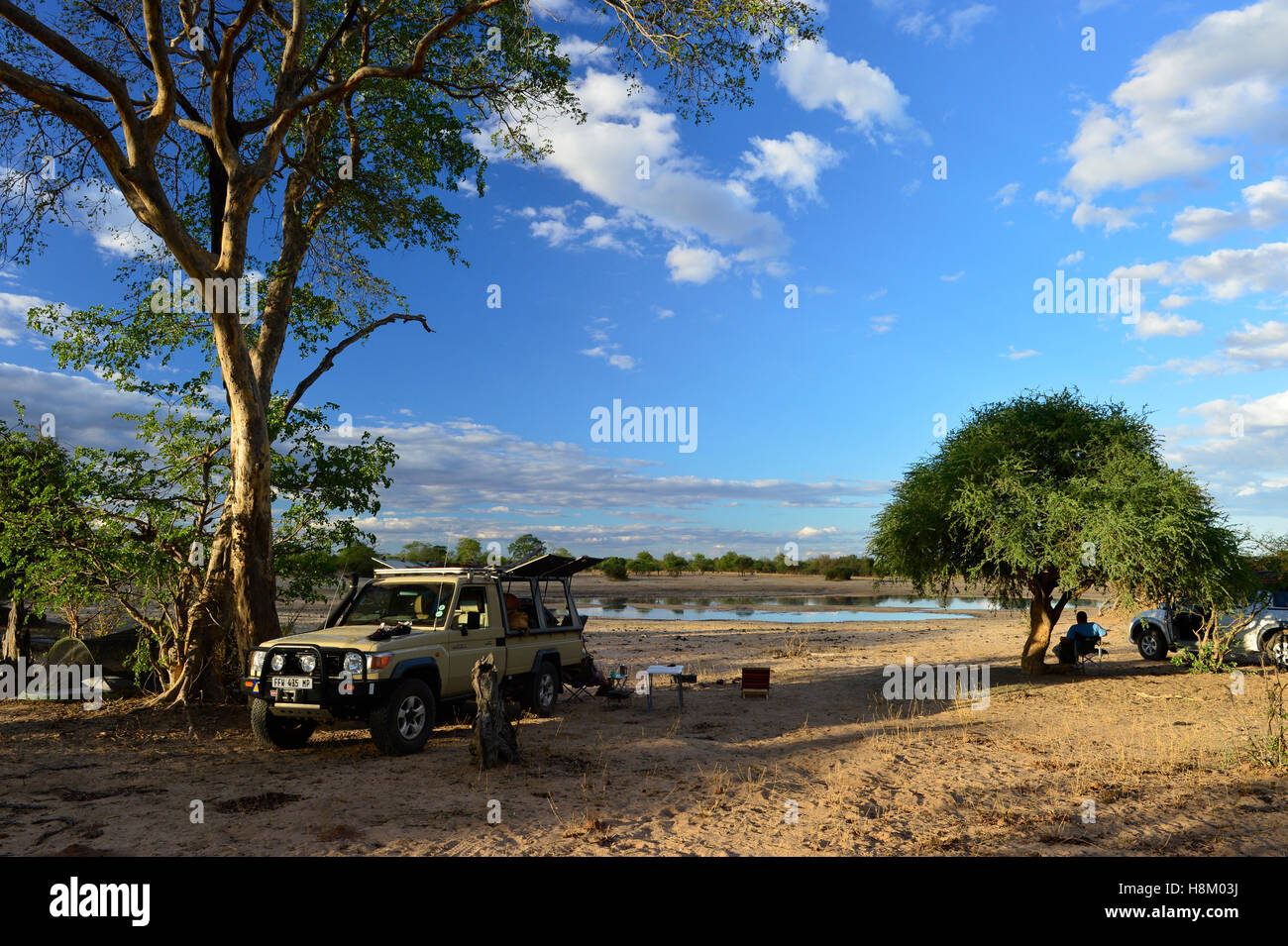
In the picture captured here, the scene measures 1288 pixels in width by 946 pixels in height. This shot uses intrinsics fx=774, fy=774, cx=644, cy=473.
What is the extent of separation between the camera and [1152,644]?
806 inches

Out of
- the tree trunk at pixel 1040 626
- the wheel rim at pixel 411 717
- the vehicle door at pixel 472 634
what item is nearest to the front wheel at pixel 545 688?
the vehicle door at pixel 472 634

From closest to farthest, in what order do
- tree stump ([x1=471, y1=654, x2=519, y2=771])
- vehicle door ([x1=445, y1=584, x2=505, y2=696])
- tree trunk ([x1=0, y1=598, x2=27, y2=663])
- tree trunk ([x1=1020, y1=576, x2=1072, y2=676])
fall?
1. tree stump ([x1=471, y1=654, x2=519, y2=771])
2. vehicle door ([x1=445, y1=584, x2=505, y2=696])
3. tree trunk ([x1=0, y1=598, x2=27, y2=663])
4. tree trunk ([x1=1020, y1=576, x2=1072, y2=676])

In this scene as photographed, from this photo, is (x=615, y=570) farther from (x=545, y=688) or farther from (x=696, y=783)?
(x=696, y=783)

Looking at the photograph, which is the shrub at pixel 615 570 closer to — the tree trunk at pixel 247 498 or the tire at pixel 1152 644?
the tire at pixel 1152 644

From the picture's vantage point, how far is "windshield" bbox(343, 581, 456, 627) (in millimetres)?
10961

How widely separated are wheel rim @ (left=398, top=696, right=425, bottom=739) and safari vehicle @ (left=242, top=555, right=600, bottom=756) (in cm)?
1

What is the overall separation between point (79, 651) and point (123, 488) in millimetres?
4158

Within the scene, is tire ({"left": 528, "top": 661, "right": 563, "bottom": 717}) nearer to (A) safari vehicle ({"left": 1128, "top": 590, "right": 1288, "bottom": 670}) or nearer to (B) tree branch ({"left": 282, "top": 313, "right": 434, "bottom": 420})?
(B) tree branch ({"left": 282, "top": 313, "right": 434, "bottom": 420})

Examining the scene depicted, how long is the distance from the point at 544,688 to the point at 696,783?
4673 millimetres

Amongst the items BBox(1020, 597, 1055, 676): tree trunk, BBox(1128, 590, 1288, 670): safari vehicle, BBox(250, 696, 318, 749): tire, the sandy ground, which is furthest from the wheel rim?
BBox(1128, 590, 1288, 670): safari vehicle

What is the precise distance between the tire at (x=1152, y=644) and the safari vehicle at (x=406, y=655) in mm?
16048

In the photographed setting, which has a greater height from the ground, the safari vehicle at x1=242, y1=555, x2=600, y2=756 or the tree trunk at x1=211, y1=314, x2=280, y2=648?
the tree trunk at x1=211, y1=314, x2=280, y2=648

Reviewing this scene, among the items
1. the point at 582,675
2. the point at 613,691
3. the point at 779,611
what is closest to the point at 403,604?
the point at 582,675

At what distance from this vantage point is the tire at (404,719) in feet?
31.6
